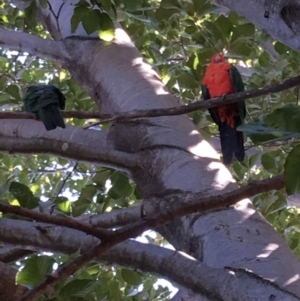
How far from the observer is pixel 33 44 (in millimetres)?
1931

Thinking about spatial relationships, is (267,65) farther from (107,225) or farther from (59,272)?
(59,272)

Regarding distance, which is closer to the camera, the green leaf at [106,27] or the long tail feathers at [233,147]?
the green leaf at [106,27]

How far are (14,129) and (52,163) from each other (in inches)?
64.4

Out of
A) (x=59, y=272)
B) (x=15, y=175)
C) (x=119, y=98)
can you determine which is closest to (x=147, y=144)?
(x=119, y=98)

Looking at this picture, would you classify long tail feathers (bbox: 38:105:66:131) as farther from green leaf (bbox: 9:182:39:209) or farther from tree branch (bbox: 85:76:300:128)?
tree branch (bbox: 85:76:300:128)

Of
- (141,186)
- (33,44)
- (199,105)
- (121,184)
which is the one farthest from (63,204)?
(199,105)

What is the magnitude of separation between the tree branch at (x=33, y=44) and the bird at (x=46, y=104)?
0.46ft

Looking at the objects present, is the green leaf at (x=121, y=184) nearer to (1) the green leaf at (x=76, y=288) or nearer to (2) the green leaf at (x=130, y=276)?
(2) the green leaf at (x=130, y=276)

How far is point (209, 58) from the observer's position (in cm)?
194

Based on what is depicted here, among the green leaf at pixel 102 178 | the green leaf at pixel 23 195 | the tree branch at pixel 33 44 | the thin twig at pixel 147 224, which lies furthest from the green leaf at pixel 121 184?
the thin twig at pixel 147 224

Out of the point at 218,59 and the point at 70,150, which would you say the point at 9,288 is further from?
the point at 218,59

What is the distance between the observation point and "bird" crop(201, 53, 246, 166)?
1.99 metres

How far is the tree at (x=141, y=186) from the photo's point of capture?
90cm

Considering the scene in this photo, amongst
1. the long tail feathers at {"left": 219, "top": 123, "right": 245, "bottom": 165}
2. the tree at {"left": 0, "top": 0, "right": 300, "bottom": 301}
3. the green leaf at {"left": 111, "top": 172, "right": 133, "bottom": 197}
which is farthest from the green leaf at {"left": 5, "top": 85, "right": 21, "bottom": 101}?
the long tail feathers at {"left": 219, "top": 123, "right": 245, "bottom": 165}
